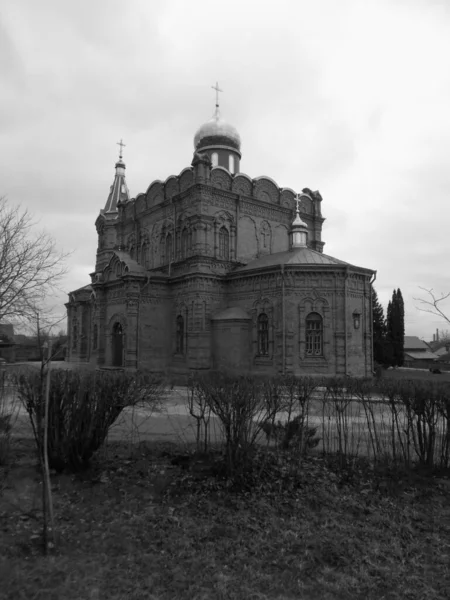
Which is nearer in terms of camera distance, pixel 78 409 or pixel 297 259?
pixel 78 409

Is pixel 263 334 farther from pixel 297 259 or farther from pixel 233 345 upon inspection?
pixel 297 259

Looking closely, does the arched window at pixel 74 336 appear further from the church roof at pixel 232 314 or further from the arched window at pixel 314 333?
the arched window at pixel 314 333

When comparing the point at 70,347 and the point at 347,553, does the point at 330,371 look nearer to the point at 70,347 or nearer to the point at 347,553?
the point at 347,553

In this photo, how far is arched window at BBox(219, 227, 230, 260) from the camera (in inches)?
962

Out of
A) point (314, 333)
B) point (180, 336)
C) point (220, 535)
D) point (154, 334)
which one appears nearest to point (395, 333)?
point (314, 333)

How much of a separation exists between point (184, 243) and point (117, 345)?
7.06m

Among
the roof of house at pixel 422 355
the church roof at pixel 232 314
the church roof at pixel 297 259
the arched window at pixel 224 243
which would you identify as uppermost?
the arched window at pixel 224 243

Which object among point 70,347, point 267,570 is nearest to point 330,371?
point 267,570

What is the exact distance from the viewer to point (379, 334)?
3722 centimetres

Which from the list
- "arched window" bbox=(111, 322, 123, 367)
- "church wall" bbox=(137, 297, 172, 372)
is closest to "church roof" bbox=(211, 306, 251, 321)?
"church wall" bbox=(137, 297, 172, 372)

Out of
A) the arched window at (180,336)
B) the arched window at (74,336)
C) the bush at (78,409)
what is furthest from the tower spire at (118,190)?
the bush at (78,409)

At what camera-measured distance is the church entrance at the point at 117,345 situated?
85.6 ft

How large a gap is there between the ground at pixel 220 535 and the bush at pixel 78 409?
1.19 ft

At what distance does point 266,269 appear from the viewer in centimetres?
2145
